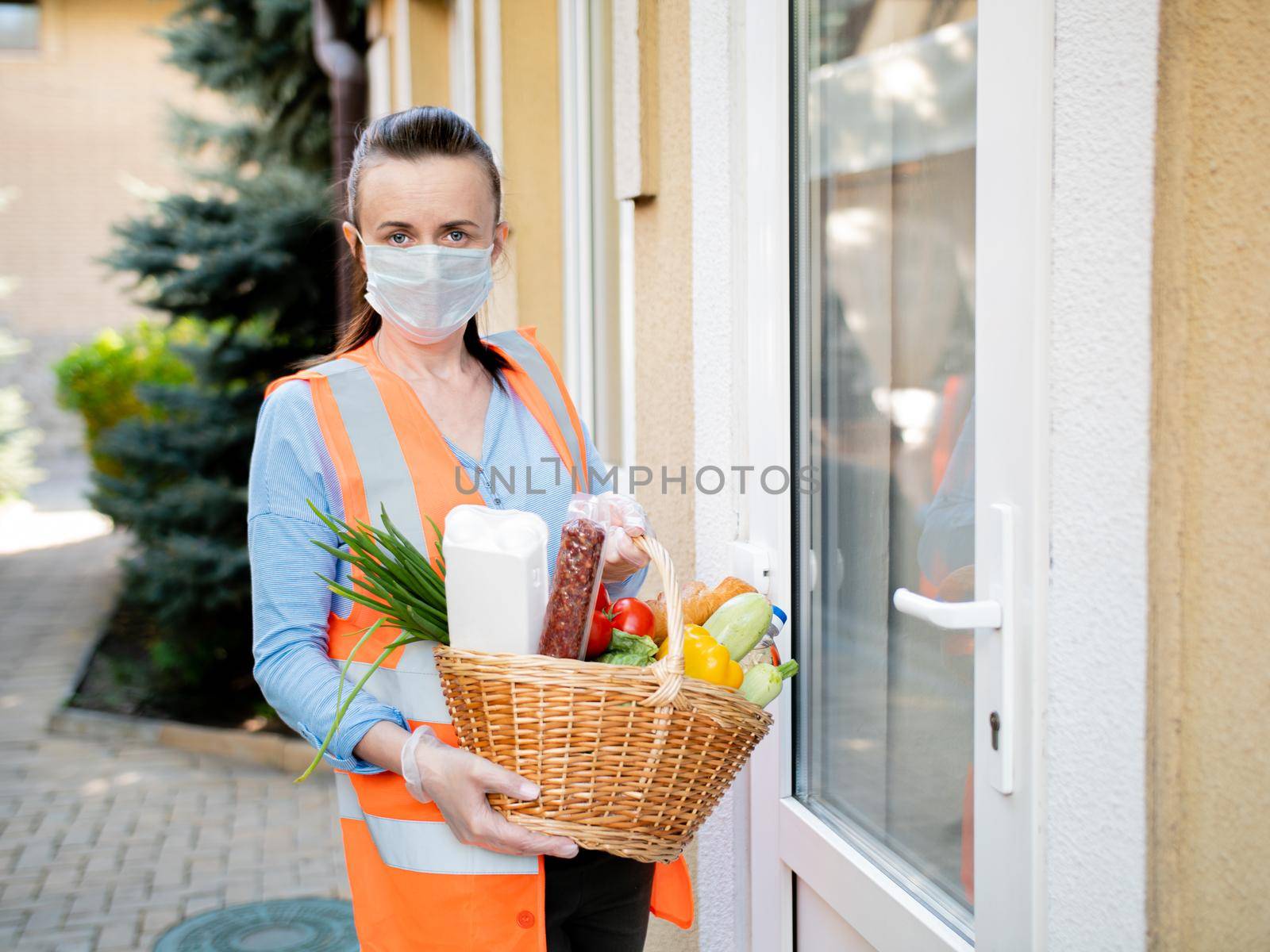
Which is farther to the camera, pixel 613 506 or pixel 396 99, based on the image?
pixel 396 99

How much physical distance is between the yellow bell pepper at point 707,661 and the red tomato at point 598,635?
0.08 m

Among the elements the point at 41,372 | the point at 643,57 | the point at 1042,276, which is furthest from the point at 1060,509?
the point at 41,372

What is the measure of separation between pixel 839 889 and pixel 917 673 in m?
0.48

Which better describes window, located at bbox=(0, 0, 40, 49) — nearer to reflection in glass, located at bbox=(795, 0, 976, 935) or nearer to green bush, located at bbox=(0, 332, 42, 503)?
green bush, located at bbox=(0, 332, 42, 503)

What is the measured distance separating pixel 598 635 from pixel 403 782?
450 mm

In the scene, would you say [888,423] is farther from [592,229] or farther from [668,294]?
[592,229]

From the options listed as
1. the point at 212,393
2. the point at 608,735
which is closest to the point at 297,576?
the point at 608,735

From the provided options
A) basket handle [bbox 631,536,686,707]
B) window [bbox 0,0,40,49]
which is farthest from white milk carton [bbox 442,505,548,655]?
window [bbox 0,0,40,49]

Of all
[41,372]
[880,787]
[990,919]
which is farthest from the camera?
[41,372]

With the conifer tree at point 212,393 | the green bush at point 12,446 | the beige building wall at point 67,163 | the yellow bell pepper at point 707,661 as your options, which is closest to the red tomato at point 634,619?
the yellow bell pepper at point 707,661

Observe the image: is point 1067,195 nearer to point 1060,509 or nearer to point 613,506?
point 1060,509

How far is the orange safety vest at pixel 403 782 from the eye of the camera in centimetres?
175

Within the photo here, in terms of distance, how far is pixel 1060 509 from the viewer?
1.48m

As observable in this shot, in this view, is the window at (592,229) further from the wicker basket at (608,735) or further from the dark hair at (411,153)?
the wicker basket at (608,735)
